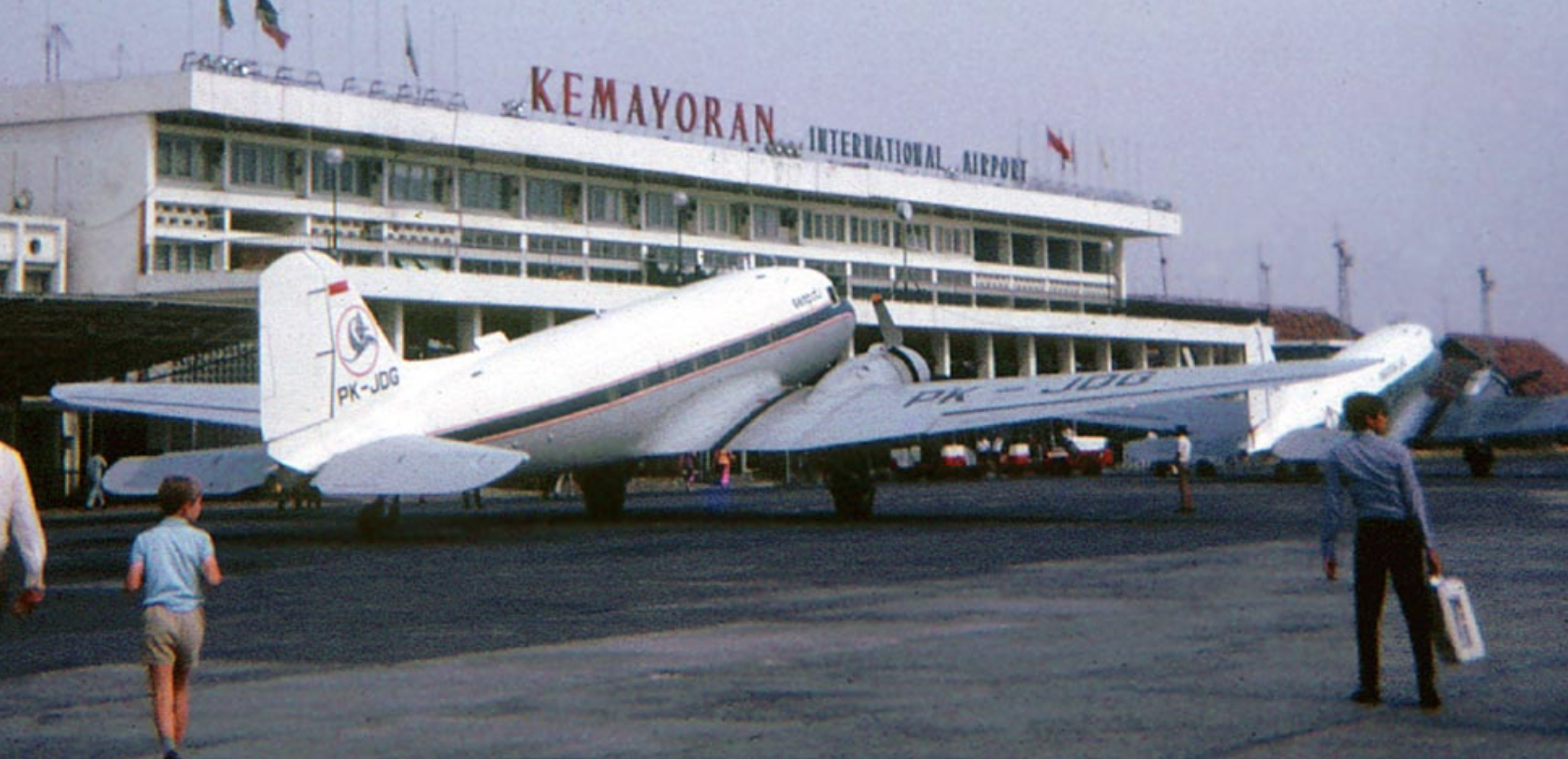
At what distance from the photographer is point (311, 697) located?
12.8 meters

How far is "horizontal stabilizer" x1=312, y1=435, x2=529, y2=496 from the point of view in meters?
26.3

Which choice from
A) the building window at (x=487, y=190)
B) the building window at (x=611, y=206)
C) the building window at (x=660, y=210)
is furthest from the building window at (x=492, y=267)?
the building window at (x=660, y=210)

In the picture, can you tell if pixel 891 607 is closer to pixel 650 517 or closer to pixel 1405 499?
pixel 1405 499

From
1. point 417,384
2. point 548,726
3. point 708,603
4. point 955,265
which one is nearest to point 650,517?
point 417,384

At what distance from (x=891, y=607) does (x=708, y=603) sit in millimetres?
2250

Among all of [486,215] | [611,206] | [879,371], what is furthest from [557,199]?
[879,371]

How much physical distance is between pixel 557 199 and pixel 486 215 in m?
5.71

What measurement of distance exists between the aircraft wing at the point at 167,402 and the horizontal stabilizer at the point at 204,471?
2.86m

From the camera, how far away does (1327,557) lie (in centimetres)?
1269

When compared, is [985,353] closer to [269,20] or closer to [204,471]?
[269,20]

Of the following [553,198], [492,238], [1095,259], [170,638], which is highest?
[1095,259]

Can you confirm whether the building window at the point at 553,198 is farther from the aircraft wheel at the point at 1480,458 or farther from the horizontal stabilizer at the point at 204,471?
the horizontal stabilizer at the point at 204,471

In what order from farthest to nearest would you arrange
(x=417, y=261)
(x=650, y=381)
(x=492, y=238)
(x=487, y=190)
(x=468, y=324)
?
(x=487, y=190), (x=492, y=238), (x=417, y=261), (x=468, y=324), (x=650, y=381)

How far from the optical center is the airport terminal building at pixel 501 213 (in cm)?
7500
